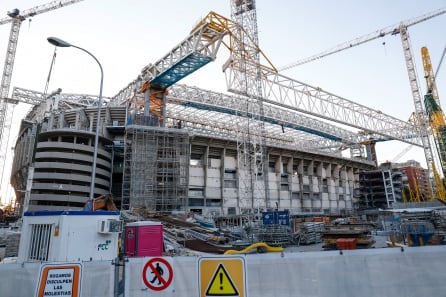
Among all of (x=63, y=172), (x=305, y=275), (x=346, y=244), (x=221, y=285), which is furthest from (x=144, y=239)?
(x=63, y=172)

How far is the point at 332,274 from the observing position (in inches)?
188

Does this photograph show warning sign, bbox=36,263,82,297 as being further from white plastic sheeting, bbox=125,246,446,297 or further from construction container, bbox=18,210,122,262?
construction container, bbox=18,210,122,262

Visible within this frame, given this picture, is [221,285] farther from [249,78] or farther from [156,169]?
[249,78]

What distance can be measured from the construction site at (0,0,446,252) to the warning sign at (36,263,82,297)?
63.8ft

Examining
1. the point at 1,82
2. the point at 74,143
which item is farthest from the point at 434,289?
the point at 1,82

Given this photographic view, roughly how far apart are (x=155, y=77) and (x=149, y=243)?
1297 inches

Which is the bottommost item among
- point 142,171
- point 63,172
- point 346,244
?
point 346,244

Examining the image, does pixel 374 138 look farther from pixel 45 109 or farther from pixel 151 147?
pixel 45 109

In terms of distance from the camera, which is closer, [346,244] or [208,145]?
[346,244]

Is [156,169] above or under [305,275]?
above

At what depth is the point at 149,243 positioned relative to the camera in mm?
12742

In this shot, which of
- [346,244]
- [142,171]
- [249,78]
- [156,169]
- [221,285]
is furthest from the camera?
[249,78]

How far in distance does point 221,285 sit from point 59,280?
283cm

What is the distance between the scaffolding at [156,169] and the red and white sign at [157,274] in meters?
34.0
